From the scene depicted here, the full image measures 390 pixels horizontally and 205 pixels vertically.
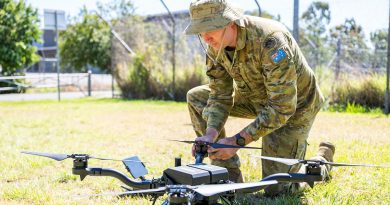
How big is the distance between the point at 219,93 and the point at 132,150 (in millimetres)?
2312

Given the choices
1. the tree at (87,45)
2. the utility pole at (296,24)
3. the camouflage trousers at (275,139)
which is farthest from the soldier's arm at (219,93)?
the tree at (87,45)

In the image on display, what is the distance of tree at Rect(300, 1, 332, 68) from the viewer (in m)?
11.8

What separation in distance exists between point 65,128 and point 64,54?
19676mm

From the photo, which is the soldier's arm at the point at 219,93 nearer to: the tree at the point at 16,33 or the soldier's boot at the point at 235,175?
the soldier's boot at the point at 235,175

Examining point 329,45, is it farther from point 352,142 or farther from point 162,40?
point 352,142

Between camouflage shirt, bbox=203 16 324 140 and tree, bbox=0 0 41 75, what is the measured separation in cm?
1848

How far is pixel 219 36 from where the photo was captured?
9.99 feet

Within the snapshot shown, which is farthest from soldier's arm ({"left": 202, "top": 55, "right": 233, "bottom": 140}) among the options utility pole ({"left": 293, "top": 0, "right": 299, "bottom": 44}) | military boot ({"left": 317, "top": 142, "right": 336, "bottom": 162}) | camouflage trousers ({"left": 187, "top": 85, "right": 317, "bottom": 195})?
utility pole ({"left": 293, "top": 0, "right": 299, "bottom": 44})

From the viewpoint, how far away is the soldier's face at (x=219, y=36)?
300 cm

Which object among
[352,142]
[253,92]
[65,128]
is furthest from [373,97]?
[253,92]

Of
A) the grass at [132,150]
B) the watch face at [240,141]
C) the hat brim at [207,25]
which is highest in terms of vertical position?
the hat brim at [207,25]

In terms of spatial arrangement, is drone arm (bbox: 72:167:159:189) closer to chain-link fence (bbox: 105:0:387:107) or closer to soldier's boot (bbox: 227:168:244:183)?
soldier's boot (bbox: 227:168:244:183)

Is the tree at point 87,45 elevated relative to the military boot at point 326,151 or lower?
elevated

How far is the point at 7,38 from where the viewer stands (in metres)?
20.7
